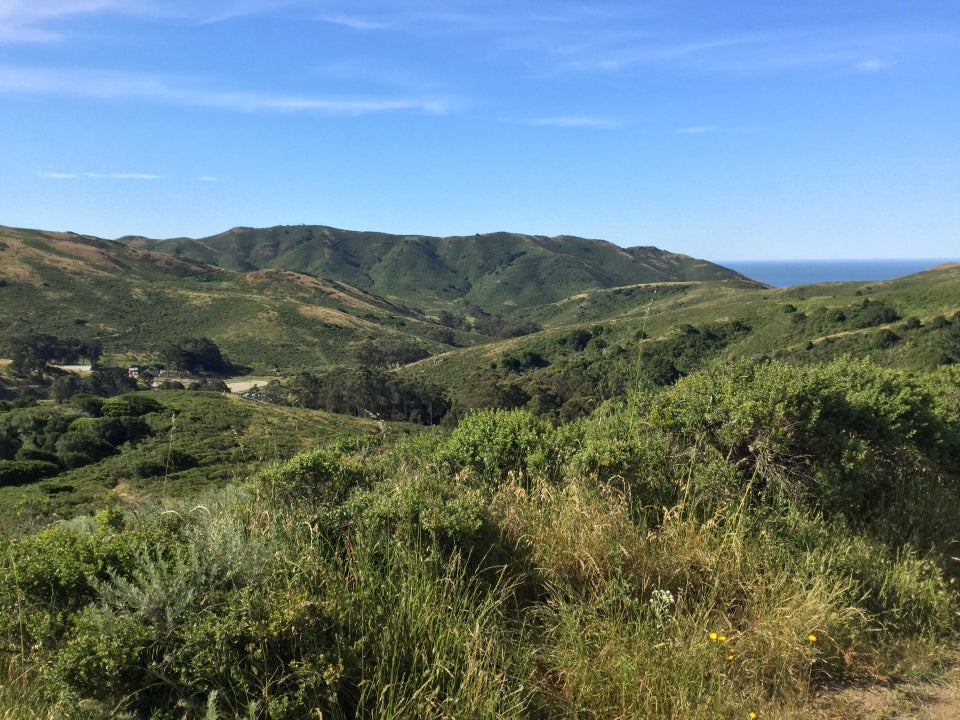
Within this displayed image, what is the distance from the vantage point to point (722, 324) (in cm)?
6700

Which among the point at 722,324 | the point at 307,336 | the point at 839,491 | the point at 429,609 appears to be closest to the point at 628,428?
the point at 839,491

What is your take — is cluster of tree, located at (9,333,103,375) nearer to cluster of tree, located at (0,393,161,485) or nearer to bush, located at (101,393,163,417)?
cluster of tree, located at (0,393,161,485)

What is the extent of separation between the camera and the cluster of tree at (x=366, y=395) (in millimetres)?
50875

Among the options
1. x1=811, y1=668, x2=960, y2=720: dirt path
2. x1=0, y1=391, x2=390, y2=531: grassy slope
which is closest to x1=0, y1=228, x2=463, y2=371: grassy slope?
x1=0, y1=391, x2=390, y2=531: grassy slope

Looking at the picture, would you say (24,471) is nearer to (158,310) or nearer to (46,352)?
(46,352)

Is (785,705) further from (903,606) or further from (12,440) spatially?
(12,440)

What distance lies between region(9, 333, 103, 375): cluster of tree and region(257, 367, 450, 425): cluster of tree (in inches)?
968

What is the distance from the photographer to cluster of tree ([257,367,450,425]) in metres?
50.9

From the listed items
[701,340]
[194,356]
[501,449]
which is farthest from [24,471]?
[701,340]

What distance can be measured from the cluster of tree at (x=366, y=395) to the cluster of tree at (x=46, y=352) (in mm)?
24580

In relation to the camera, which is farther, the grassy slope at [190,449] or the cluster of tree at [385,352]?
the cluster of tree at [385,352]

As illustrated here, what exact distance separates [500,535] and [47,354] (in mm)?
78576

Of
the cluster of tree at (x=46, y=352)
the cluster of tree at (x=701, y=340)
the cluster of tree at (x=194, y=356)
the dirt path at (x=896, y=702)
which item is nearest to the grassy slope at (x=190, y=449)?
the dirt path at (x=896, y=702)

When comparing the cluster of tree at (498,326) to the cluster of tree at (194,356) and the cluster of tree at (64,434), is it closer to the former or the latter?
the cluster of tree at (194,356)
